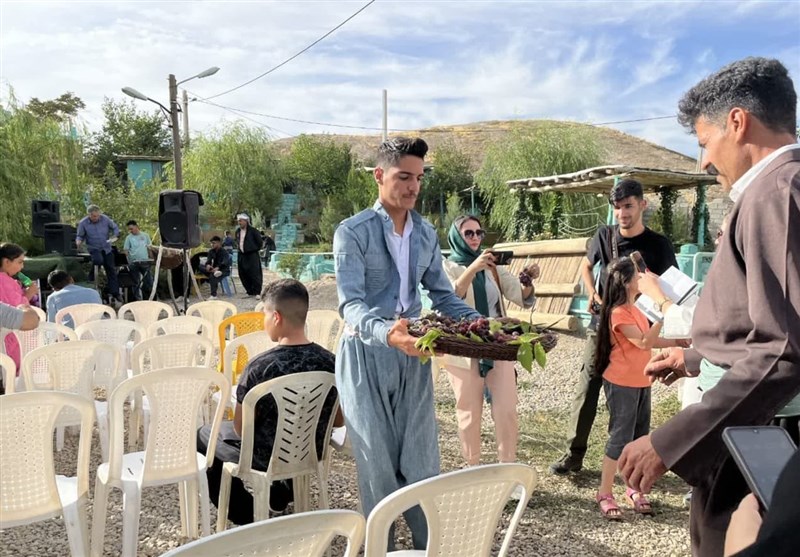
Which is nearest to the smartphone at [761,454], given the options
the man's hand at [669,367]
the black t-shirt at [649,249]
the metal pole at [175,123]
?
the man's hand at [669,367]

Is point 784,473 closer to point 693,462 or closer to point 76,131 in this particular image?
point 693,462

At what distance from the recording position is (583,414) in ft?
12.7

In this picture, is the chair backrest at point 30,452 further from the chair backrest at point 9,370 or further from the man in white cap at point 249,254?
the man in white cap at point 249,254

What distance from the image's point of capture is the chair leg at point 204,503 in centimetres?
305

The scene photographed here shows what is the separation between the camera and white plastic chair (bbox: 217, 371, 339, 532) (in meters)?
2.79

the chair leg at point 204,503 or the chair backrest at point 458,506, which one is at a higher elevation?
the chair backrest at point 458,506

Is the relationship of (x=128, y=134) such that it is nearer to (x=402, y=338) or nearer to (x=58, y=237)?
(x=58, y=237)

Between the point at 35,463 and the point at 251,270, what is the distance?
484 inches

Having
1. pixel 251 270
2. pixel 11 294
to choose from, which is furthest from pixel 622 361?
pixel 251 270

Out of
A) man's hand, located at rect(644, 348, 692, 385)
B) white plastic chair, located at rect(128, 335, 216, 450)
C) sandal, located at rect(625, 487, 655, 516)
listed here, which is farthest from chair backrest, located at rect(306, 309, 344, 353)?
man's hand, located at rect(644, 348, 692, 385)

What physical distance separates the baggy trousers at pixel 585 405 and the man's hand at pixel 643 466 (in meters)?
2.38

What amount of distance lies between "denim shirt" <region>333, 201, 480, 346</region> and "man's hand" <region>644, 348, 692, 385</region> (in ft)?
2.80

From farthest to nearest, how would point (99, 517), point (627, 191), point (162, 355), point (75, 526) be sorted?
point (162, 355) → point (627, 191) → point (99, 517) → point (75, 526)

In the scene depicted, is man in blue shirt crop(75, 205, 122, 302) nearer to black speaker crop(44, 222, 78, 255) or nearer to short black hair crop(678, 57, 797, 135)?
black speaker crop(44, 222, 78, 255)
